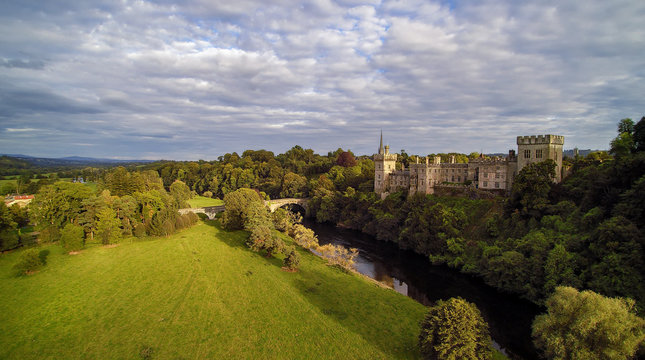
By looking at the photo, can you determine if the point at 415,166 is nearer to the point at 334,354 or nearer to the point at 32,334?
the point at 334,354

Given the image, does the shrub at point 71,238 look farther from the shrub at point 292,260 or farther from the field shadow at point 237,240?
the shrub at point 292,260

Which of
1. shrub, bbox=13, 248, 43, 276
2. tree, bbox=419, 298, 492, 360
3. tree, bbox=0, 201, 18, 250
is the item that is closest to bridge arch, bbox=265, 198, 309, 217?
tree, bbox=0, 201, 18, 250

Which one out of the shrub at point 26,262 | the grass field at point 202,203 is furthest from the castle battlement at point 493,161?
the grass field at point 202,203

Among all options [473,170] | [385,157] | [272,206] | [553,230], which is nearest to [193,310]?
[553,230]

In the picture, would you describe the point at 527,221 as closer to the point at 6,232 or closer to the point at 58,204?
the point at 58,204

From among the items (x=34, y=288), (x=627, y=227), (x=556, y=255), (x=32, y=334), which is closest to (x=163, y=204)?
(x=34, y=288)

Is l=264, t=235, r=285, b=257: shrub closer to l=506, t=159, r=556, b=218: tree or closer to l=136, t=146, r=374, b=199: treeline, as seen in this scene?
l=506, t=159, r=556, b=218: tree
